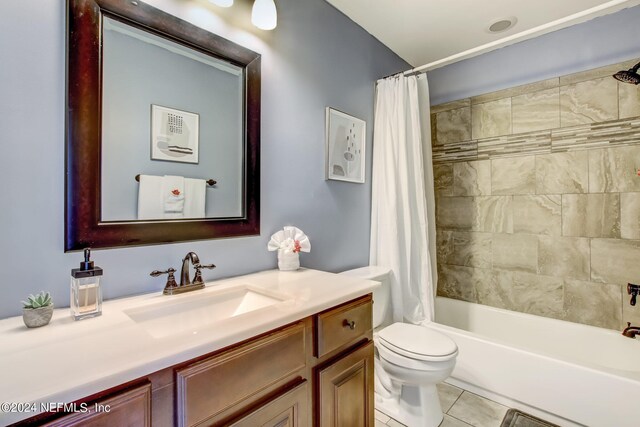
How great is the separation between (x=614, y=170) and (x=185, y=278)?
2.76 metres

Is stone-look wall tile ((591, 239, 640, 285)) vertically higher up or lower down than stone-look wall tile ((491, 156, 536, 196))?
lower down

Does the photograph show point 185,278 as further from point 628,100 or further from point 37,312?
point 628,100

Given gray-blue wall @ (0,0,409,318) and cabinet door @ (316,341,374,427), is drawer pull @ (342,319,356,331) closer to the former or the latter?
cabinet door @ (316,341,374,427)

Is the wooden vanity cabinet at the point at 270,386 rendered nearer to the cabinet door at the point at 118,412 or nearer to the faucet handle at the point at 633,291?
the cabinet door at the point at 118,412

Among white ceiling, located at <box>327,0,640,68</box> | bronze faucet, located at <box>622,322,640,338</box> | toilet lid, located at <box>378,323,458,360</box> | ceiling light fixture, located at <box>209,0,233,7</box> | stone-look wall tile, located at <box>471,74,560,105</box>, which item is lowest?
bronze faucet, located at <box>622,322,640,338</box>

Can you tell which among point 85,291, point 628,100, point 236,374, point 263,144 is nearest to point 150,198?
point 85,291

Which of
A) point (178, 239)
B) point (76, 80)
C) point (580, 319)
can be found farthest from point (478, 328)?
point (76, 80)

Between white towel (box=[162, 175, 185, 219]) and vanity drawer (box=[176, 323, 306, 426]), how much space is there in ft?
2.26

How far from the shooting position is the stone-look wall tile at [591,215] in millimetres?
2002

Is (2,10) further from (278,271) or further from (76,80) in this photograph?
(278,271)

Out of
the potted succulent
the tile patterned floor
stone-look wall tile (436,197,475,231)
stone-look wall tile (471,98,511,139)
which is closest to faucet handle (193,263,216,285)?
the potted succulent

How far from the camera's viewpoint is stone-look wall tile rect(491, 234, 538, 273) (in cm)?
233

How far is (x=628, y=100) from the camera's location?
195cm

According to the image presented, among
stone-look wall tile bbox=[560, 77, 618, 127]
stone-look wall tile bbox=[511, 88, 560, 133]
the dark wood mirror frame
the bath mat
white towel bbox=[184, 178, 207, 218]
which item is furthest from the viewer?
stone-look wall tile bbox=[511, 88, 560, 133]
